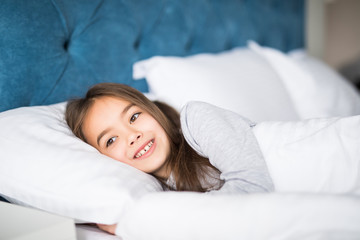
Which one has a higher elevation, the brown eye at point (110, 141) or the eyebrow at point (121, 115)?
the eyebrow at point (121, 115)

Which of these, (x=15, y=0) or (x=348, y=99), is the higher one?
(x=15, y=0)

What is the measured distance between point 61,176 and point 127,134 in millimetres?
242

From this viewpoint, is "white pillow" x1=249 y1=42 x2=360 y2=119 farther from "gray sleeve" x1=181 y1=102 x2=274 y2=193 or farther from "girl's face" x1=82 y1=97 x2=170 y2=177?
"girl's face" x1=82 y1=97 x2=170 y2=177

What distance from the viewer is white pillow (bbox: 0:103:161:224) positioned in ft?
1.69

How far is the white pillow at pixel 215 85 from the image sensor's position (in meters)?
0.99

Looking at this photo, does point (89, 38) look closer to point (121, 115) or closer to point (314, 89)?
point (121, 115)

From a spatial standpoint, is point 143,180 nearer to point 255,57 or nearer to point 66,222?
point 66,222

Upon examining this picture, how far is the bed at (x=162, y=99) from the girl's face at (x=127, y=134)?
101mm

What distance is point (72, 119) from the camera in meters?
0.79

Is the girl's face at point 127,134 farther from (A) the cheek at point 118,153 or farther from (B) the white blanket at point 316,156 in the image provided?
(B) the white blanket at point 316,156

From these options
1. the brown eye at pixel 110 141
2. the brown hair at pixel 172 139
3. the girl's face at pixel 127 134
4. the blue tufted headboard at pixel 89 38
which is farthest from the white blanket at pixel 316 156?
the blue tufted headboard at pixel 89 38

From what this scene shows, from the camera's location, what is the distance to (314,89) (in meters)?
1.29

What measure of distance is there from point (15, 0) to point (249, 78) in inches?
31.5

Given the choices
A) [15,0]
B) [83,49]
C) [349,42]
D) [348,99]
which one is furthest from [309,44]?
[15,0]
